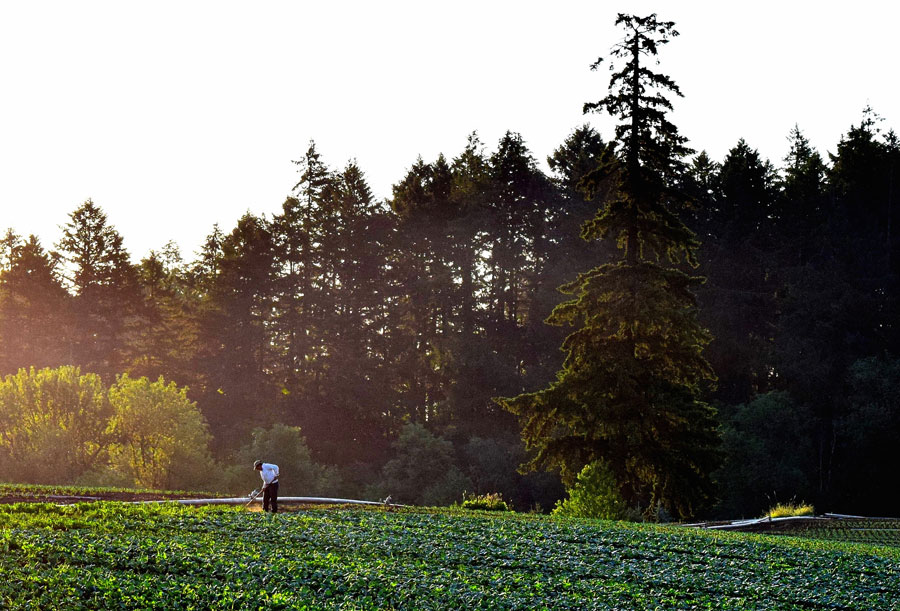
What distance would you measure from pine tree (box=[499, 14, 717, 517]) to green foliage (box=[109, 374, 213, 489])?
20.9m

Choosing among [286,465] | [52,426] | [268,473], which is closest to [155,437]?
[52,426]

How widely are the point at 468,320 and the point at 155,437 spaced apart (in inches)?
878

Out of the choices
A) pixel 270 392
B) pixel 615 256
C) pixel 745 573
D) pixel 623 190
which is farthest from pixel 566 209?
pixel 745 573

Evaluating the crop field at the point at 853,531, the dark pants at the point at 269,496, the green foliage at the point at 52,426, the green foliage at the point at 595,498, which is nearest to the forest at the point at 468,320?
the green foliage at the point at 52,426

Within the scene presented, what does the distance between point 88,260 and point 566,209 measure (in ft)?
106

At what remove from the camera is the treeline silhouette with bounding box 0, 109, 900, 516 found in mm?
57938

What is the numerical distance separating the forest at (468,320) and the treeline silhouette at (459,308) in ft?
0.50

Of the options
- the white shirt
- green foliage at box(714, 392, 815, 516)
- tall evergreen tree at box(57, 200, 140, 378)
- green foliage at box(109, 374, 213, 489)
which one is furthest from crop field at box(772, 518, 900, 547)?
tall evergreen tree at box(57, 200, 140, 378)

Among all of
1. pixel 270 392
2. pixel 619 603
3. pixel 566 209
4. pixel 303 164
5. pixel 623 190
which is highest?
pixel 303 164

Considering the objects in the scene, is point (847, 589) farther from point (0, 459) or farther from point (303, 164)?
point (303, 164)

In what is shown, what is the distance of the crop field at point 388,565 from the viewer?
12.6 meters

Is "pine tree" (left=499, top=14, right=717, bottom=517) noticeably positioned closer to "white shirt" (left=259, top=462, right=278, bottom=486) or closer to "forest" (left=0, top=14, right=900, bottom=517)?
"white shirt" (left=259, top=462, right=278, bottom=486)

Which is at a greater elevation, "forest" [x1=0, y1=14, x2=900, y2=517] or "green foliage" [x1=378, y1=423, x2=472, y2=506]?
"forest" [x1=0, y1=14, x2=900, y2=517]

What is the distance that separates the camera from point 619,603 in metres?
13.7
